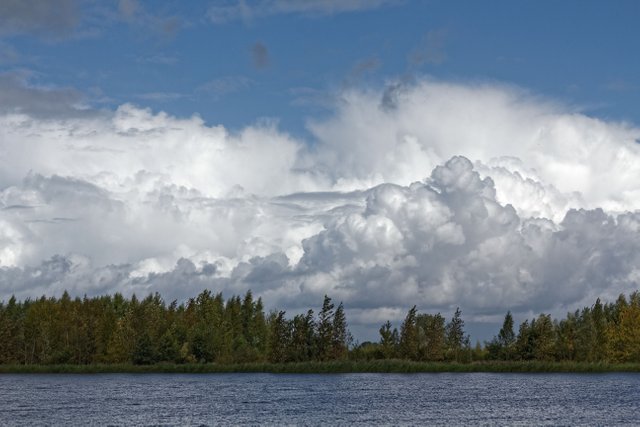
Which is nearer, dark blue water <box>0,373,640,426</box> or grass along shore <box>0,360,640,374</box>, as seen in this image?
dark blue water <box>0,373,640,426</box>

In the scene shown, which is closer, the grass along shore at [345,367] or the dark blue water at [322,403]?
the dark blue water at [322,403]

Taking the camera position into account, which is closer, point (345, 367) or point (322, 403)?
point (322, 403)

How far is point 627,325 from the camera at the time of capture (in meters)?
200

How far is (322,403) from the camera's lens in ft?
358

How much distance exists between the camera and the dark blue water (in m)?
88.6

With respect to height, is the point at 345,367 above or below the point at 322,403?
above

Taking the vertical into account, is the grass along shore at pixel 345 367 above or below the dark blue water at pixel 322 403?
above

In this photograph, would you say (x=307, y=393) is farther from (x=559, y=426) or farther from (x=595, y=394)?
(x=559, y=426)

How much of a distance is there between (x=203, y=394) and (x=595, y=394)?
6283 cm

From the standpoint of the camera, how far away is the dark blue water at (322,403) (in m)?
88.6

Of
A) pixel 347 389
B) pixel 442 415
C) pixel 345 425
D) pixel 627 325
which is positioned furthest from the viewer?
pixel 627 325

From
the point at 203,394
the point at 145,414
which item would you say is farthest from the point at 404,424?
the point at 203,394

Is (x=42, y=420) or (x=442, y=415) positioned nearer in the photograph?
(x=42, y=420)

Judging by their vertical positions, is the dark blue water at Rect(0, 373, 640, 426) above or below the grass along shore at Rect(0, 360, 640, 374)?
below
